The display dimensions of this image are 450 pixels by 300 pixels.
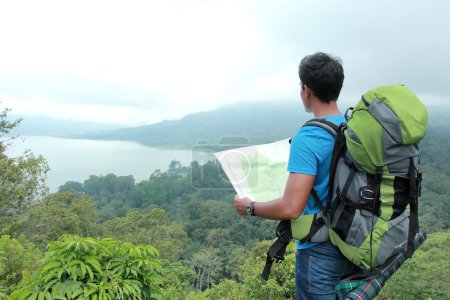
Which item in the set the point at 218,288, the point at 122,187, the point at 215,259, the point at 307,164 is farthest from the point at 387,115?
the point at 122,187

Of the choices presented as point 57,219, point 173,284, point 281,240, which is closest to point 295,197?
point 281,240

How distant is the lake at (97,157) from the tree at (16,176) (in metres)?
59.8

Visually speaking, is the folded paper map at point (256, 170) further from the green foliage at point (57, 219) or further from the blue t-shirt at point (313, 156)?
the green foliage at point (57, 219)

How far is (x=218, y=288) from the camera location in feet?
27.3

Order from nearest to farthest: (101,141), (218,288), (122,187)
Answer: (218,288)
(122,187)
(101,141)

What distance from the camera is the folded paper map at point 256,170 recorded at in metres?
1.36

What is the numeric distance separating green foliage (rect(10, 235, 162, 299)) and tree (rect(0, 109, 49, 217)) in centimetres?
1008

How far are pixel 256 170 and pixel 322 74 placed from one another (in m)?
0.47

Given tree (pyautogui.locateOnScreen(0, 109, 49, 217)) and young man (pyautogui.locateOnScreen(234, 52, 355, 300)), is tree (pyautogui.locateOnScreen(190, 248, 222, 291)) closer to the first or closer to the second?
tree (pyautogui.locateOnScreen(0, 109, 49, 217))

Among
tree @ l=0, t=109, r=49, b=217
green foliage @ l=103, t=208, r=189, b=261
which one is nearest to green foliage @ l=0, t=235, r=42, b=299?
tree @ l=0, t=109, r=49, b=217

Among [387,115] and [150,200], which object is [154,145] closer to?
[150,200]

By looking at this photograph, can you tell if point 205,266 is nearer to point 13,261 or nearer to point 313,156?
point 13,261

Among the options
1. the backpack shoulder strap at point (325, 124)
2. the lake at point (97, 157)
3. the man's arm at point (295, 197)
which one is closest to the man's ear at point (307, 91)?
the backpack shoulder strap at point (325, 124)

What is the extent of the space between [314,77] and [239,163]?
1.50ft
